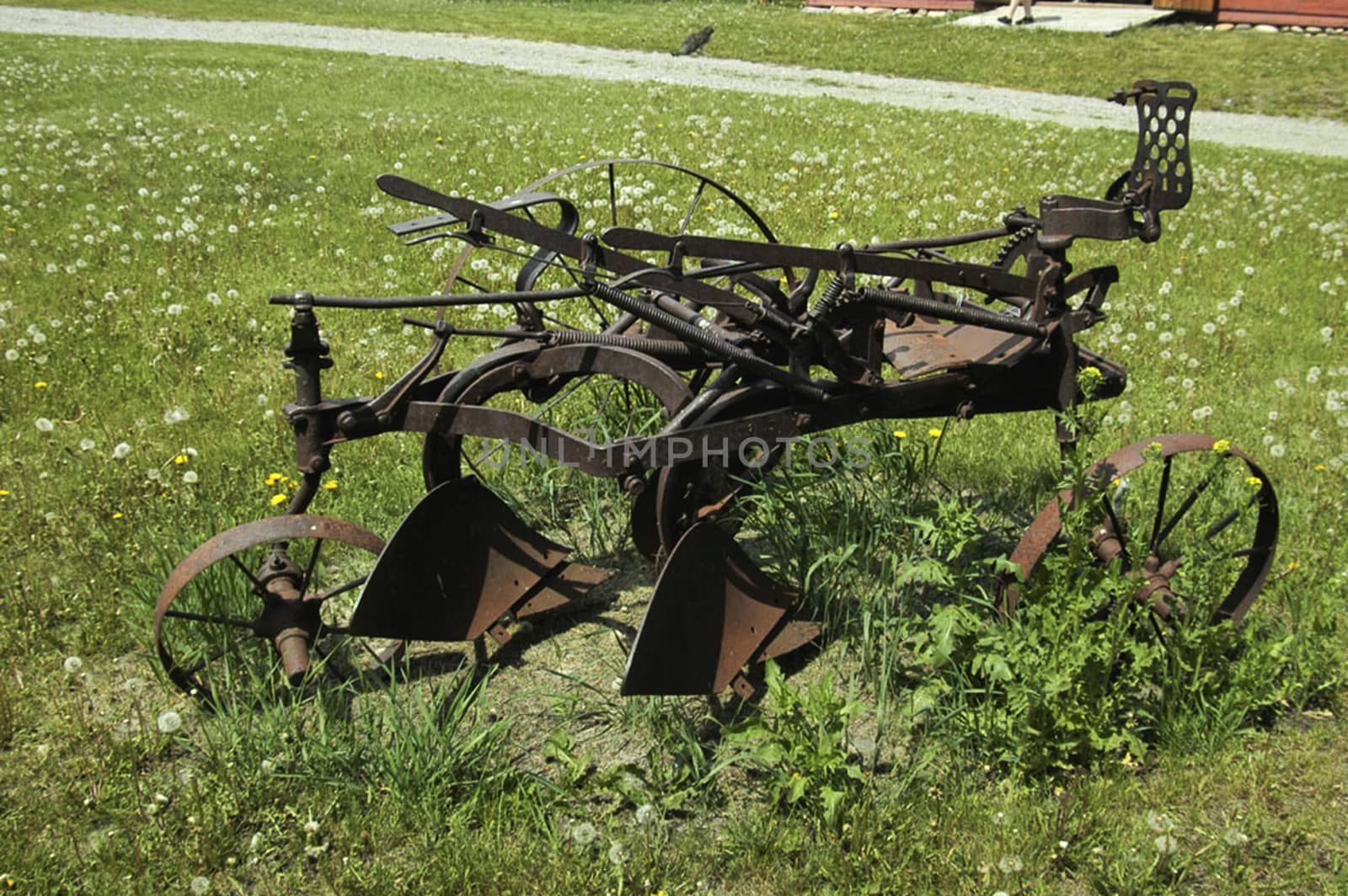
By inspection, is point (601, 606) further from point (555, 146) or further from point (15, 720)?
point (555, 146)

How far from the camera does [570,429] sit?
5.00m

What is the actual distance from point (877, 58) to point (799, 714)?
54.9 feet

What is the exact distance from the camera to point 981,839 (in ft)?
9.83

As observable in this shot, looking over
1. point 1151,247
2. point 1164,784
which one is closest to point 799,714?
point 1164,784

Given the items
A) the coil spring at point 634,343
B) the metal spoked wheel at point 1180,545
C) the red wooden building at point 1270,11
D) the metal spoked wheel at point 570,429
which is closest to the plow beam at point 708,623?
the metal spoked wheel at point 570,429

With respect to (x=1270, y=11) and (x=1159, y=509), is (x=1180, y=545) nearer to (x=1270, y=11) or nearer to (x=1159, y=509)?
(x=1159, y=509)

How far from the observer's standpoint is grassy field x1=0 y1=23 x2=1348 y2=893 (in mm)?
2971

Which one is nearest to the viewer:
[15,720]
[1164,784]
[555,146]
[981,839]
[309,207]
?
[981,839]

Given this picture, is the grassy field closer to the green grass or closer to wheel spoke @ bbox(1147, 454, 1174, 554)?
wheel spoke @ bbox(1147, 454, 1174, 554)

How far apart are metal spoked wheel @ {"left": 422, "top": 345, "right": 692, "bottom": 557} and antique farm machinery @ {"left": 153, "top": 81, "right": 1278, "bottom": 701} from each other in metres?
0.01

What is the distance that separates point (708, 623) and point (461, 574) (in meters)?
0.90

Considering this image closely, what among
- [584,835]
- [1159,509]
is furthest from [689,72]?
[584,835]

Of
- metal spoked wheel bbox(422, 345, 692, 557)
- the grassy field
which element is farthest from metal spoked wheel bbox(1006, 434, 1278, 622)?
metal spoked wheel bbox(422, 345, 692, 557)

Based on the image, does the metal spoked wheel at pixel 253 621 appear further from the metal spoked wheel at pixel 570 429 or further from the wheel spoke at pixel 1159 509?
the wheel spoke at pixel 1159 509
